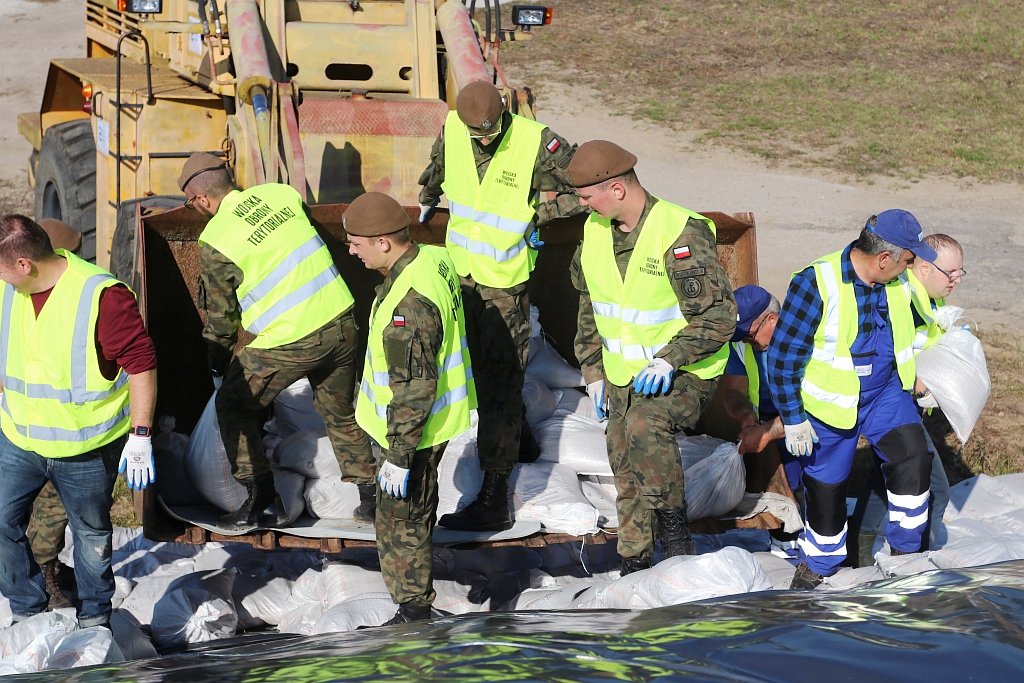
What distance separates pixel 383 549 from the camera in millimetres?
4160

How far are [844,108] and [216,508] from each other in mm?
12344

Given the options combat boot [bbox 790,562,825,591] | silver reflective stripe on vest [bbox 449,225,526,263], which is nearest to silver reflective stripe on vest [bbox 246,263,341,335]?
silver reflective stripe on vest [bbox 449,225,526,263]

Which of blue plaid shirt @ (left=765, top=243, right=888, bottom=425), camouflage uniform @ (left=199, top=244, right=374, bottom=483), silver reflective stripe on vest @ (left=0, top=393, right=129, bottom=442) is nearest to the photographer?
silver reflective stripe on vest @ (left=0, top=393, right=129, bottom=442)

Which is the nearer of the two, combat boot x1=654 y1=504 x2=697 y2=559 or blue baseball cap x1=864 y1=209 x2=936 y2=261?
blue baseball cap x1=864 y1=209 x2=936 y2=261

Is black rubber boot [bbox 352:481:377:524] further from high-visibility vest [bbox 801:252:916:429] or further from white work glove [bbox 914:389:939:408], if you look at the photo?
white work glove [bbox 914:389:939:408]

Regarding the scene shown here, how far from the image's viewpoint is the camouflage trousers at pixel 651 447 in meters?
4.15

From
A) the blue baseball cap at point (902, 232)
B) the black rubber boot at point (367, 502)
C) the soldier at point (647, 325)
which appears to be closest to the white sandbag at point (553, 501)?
the soldier at point (647, 325)

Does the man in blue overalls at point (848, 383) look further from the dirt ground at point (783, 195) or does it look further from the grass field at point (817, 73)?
the grass field at point (817, 73)

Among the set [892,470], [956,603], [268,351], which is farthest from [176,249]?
[956,603]

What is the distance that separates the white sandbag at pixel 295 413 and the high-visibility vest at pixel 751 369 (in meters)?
1.80

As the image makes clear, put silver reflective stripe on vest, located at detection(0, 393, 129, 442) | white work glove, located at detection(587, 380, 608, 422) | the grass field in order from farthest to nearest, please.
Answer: the grass field → white work glove, located at detection(587, 380, 608, 422) → silver reflective stripe on vest, located at detection(0, 393, 129, 442)

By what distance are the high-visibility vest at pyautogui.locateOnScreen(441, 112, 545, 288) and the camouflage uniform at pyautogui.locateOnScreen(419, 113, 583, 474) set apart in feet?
0.12

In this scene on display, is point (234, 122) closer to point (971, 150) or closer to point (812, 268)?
point (812, 268)

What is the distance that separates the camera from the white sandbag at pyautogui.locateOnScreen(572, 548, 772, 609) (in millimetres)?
3469
